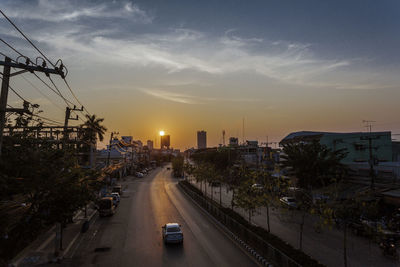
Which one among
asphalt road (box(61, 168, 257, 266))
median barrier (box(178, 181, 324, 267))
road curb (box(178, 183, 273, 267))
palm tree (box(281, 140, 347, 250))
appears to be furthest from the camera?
palm tree (box(281, 140, 347, 250))

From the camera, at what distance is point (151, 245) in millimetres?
20406

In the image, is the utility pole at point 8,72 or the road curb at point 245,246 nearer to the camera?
the utility pole at point 8,72

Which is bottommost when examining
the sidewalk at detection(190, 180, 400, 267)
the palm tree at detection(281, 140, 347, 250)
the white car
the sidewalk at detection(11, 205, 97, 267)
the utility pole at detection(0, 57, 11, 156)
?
the sidewalk at detection(190, 180, 400, 267)

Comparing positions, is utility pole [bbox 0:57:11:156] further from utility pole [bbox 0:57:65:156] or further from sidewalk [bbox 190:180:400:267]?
sidewalk [bbox 190:180:400:267]

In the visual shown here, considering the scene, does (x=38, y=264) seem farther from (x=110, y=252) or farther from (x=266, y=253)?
(x=266, y=253)

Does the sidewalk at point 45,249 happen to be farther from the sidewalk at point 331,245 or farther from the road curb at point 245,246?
the sidewalk at point 331,245

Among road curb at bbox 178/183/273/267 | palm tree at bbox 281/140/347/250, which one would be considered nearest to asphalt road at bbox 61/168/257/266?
road curb at bbox 178/183/273/267

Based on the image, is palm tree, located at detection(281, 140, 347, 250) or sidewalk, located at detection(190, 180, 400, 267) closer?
sidewalk, located at detection(190, 180, 400, 267)

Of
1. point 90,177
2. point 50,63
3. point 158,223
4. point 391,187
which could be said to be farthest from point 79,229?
point 391,187

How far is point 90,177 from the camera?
17.4m

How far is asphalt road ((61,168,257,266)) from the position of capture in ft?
56.2

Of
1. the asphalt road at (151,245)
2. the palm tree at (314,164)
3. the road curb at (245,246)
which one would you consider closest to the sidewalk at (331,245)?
the road curb at (245,246)

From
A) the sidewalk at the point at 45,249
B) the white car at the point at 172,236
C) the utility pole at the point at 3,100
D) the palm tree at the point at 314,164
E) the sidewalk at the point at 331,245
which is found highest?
the utility pole at the point at 3,100

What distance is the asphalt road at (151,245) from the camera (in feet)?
56.2
